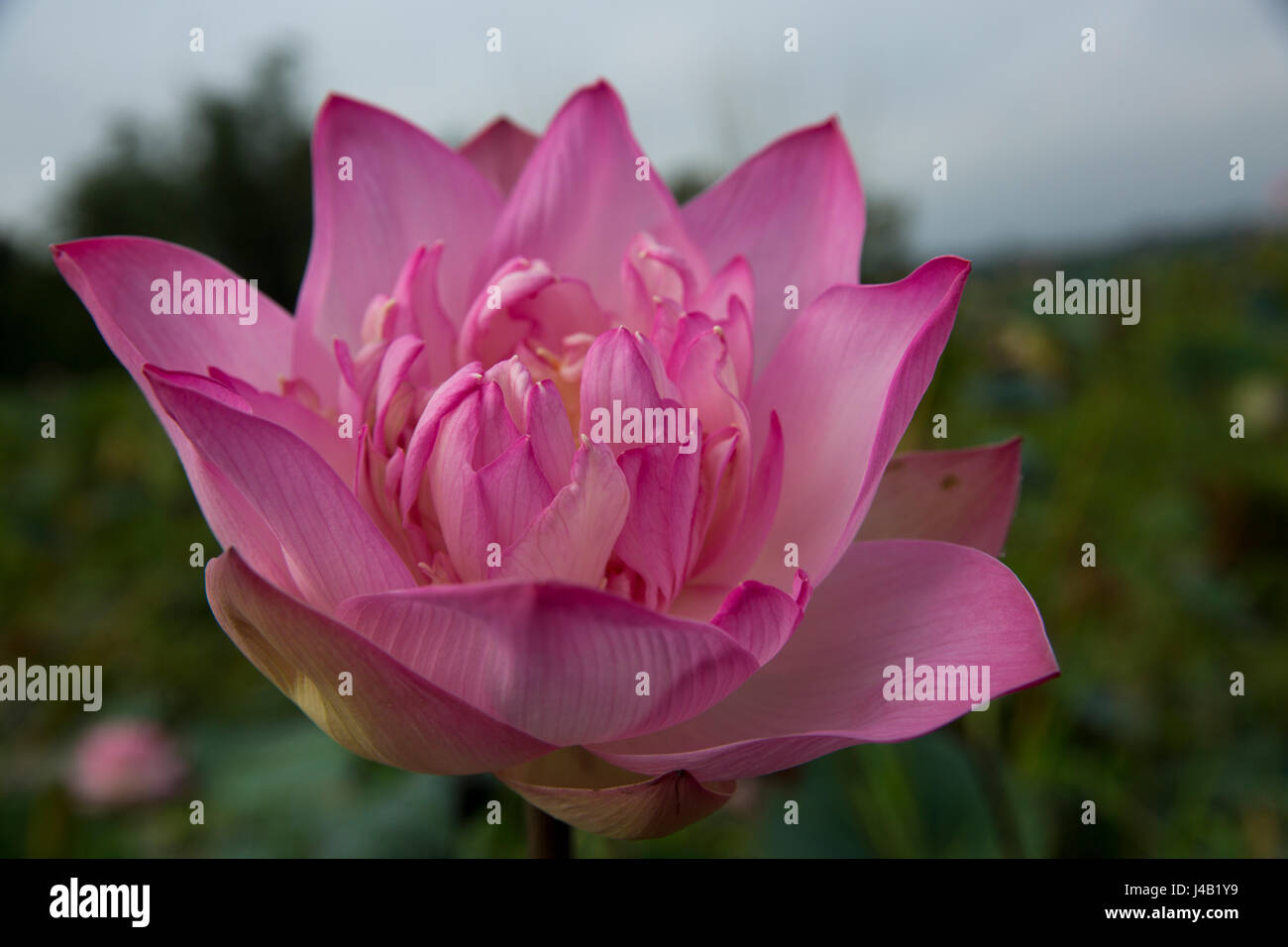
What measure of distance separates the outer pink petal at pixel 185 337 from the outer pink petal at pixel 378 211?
0.03m

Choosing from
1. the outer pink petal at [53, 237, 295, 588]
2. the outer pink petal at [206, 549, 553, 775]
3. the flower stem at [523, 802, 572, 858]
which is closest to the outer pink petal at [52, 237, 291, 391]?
the outer pink petal at [53, 237, 295, 588]

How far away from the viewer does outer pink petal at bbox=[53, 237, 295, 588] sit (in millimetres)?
Answer: 313

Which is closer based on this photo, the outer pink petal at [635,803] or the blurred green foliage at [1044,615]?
the outer pink petal at [635,803]

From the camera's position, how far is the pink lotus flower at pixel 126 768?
94 cm

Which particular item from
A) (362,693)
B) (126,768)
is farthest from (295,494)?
(126,768)

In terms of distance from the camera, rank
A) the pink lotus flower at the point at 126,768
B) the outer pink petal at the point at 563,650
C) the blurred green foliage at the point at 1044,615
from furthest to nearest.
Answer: the pink lotus flower at the point at 126,768 < the blurred green foliage at the point at 1044,615 < the outer pink petal at the point at 563,650

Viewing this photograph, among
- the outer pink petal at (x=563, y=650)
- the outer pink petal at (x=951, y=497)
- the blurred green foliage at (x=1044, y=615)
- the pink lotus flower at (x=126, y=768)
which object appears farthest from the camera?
the pink lotus flower at (x=126, y=768)

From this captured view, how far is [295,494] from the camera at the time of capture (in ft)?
0.94

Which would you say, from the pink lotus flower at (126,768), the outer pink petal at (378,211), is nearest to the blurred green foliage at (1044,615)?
the pink lotus flower at (126,768)

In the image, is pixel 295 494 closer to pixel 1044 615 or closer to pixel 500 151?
pixel 500 151

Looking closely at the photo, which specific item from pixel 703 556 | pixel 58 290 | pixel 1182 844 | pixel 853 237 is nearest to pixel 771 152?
pixel 853 237

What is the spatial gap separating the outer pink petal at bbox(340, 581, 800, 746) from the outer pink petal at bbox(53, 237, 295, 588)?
0.18 feet

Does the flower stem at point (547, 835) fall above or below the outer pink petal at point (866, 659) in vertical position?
below

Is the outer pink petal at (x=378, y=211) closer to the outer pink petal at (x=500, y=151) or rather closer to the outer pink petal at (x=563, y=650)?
the outer pink petal at (x=500, y=151)
